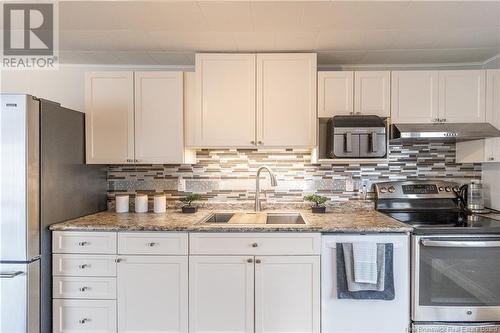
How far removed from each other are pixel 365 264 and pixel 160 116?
183 centimetres

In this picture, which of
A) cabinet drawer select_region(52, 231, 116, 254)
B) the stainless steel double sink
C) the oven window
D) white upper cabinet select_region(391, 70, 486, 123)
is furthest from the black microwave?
cabinet drawer select_region(52, 231, 116, 254)

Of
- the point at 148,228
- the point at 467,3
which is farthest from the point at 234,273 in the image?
the point at 467,3

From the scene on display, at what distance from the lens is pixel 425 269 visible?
1.98 m

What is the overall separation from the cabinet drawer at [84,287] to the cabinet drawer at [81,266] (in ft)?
0.11

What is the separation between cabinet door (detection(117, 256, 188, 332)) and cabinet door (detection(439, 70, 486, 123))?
2267 mm

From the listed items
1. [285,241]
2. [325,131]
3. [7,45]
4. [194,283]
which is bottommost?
[194,283]

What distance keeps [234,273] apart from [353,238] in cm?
81

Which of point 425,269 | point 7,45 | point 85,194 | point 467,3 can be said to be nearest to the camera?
point 467,3

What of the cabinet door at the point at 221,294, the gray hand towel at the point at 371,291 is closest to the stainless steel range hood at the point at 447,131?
the gray hand towel at the point at 371,291

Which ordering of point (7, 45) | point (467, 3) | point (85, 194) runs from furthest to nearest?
point (85, 194) < point (7, 45) < point (467, 3)

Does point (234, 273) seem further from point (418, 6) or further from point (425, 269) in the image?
point (418, 6)

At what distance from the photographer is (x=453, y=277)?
199cm

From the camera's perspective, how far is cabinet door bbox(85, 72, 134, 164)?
2416mm

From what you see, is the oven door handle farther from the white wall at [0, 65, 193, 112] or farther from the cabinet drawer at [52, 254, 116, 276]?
the white wall at [0, 65, 193, 112]
